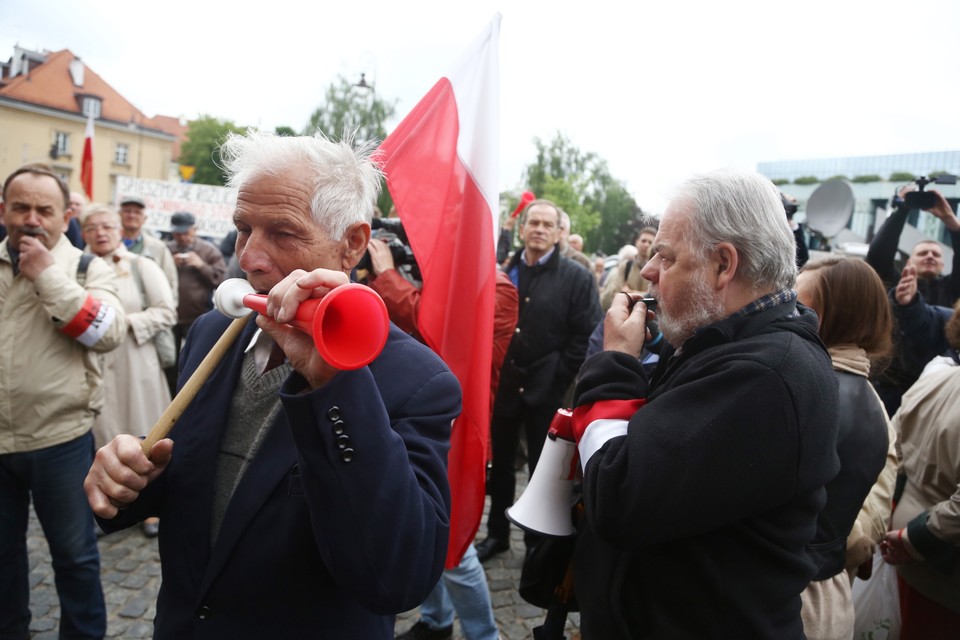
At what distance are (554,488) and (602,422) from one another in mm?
357

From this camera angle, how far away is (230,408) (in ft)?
5.20

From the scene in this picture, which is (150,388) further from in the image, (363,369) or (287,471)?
(363,369)

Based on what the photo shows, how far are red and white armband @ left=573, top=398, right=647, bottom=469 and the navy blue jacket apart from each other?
1.13 feet

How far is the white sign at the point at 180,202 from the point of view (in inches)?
448

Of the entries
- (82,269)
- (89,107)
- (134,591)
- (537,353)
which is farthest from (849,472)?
(89,107)

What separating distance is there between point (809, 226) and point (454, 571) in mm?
5992

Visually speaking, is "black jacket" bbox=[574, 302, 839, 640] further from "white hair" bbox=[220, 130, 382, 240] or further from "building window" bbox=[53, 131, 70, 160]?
"building window" bbox=[53, 131, 70, 160]

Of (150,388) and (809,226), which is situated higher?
(809,226)

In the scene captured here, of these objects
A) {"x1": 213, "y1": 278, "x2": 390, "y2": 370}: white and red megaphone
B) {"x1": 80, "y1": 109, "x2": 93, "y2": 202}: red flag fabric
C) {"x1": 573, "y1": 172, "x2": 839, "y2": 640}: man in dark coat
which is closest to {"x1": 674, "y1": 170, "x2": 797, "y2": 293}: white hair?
{"x1": 573, "y1": 172, "x2": 839, "y2": 640}: man in dark coat

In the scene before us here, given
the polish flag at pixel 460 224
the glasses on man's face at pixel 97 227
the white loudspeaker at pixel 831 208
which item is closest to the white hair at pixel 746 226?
the polish flag at pixel 460 224

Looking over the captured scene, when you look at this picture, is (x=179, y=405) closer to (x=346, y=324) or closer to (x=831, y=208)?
(x=346, y=324)

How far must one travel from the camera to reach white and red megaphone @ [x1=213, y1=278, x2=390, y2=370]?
926mm

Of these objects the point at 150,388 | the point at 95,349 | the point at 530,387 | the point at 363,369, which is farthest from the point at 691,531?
the point at 150,388

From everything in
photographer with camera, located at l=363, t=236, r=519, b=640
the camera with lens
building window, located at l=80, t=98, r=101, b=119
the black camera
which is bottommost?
photographer with camera, located at l=363, t=236, r=519, b=640
